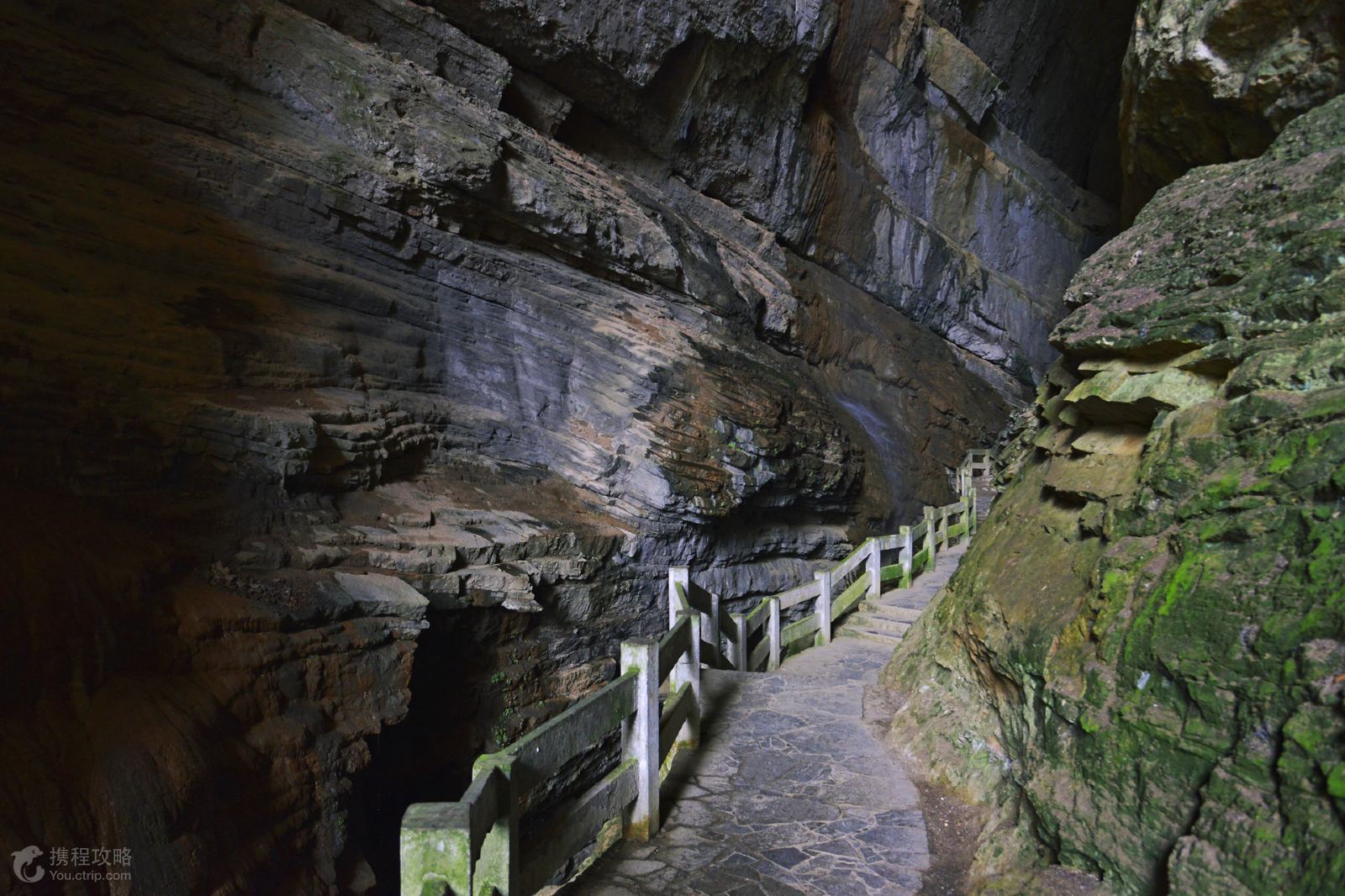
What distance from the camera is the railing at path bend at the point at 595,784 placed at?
299 centimetres

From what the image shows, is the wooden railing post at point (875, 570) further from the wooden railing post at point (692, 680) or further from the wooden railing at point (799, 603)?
the wooden railing post at point (692, 680)

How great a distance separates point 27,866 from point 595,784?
4.22 meters

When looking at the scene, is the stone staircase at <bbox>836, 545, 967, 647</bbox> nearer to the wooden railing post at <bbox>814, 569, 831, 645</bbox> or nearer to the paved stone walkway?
the wooden railing post at <bbox>814, 569, 831, 645</bbox>

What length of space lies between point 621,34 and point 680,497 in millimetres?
11917

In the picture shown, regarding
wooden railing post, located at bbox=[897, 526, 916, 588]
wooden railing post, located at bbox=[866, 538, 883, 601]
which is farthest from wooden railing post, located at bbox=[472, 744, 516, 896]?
wooden railing post, located at bbox=[897, 526, 916, 588]

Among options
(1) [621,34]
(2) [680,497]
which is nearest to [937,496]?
(2) [680,497]

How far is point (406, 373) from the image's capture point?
13.0m

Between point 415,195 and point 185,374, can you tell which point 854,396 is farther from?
point 185,374

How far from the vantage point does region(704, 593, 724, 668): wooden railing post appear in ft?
29.9

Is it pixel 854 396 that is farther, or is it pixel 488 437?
pixel 854 396

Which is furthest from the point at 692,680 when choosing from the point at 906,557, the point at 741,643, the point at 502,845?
the point at 906,557

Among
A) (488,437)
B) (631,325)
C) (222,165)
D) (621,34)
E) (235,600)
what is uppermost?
(621,34)

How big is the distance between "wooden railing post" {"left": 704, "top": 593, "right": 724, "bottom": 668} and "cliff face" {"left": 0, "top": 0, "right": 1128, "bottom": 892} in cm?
285

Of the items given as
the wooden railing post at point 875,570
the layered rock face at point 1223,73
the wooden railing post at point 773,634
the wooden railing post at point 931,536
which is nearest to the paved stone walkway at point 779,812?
the wooden railing post at point 773,634
